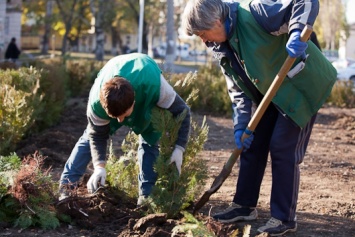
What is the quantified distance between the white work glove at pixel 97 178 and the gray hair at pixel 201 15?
119 centimetres

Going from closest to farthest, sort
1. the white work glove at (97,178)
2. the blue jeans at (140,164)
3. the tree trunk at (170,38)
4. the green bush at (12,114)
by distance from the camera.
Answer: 1. the white work glove at (97,178)
2. the blue jeans at (140,164)
3. the green bush at (12,114)
4. the tree trunk at (170,38)

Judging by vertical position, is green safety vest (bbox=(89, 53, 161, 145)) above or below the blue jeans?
above

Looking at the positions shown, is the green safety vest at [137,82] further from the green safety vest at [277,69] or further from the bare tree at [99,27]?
the bare tree at [99,27]

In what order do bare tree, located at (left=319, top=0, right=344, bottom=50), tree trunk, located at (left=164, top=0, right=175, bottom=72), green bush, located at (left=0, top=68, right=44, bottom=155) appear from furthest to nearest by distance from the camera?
bare tree, located at (left=319, top=0, right=344, bottom=50) < tree trunk, located at (left=164, top=0, right=175, bottom=72) < green bush, located at (left=0, top=68, right=44, bottom=155)

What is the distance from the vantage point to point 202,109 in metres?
15.2

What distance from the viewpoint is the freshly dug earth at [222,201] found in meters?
4.91

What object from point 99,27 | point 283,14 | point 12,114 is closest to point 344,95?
point 12,114

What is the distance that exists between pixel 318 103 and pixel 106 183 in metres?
1.82

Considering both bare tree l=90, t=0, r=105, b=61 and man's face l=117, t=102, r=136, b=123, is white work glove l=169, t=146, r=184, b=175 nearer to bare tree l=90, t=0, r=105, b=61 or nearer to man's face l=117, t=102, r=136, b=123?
man's face l=117, t=102, r=136, b=123

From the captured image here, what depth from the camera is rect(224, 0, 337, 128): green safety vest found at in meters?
4.90

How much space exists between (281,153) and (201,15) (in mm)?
1129

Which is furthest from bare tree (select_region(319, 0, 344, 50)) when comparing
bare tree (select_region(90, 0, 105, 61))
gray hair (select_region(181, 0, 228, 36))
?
gray hair (select_region(181, 0, 228, 36))

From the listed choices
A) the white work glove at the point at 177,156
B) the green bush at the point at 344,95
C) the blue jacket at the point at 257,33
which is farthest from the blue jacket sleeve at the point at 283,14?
the green bush at the point at 344,95

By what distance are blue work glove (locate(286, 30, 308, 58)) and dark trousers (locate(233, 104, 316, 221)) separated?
571mm
